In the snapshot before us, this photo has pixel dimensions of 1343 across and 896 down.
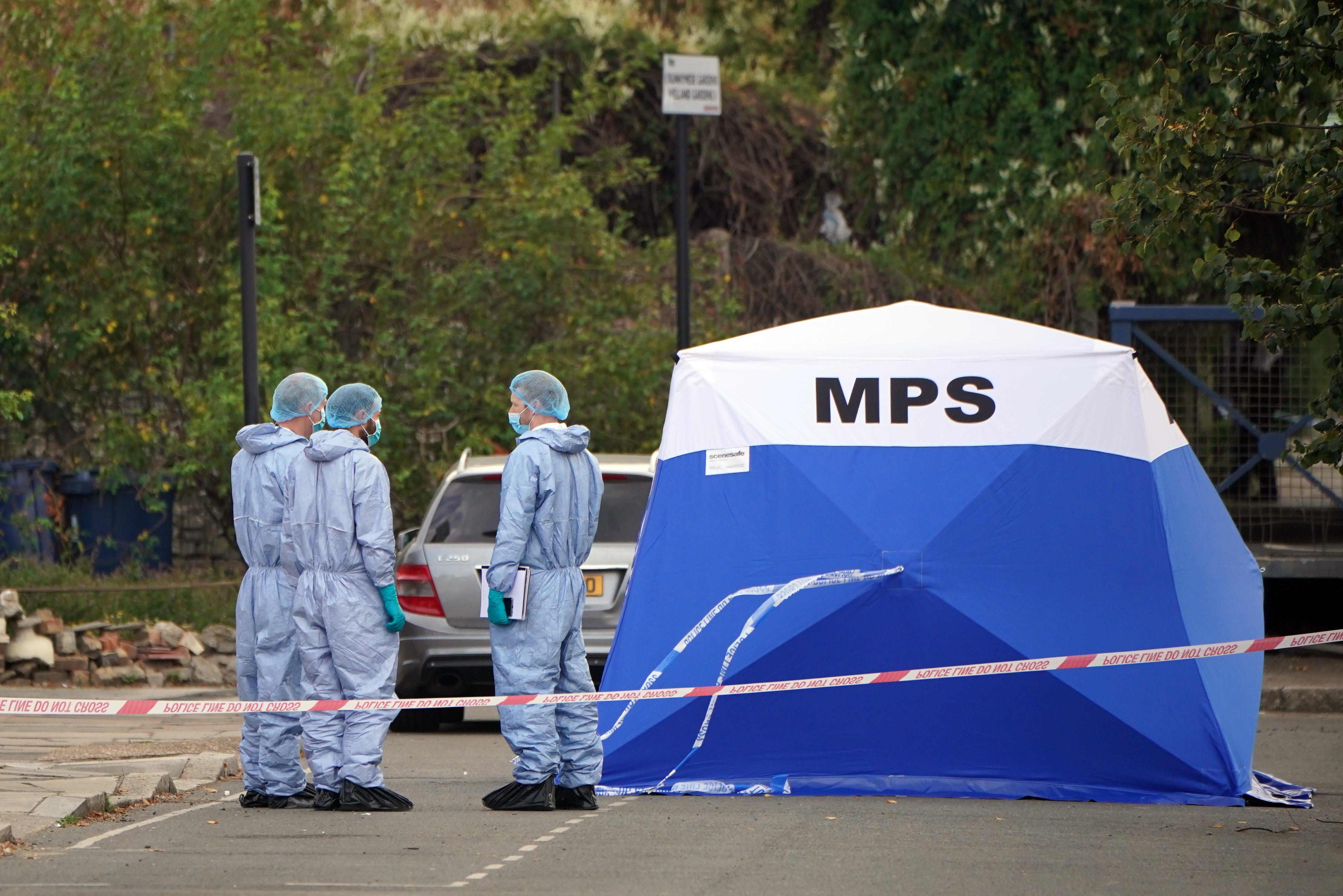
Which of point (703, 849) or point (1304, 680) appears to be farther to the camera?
point (1304, 680)

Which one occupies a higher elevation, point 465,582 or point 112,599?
point 465,582

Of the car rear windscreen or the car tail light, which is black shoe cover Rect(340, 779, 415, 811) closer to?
the car tail light

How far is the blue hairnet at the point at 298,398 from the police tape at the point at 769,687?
133cm

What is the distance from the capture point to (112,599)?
14.2m

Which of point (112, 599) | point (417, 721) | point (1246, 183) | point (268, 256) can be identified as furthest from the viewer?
point (268, 256)

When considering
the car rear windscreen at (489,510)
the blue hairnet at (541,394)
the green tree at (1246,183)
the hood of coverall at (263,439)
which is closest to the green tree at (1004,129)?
the car rear windscreen at (489,510)

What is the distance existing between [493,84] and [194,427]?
5012 mm

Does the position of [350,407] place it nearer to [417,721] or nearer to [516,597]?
[516,597]

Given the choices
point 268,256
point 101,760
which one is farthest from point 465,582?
point 268,256

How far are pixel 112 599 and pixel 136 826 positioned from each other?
22.5 feet

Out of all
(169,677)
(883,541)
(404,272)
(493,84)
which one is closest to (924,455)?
(883,541)

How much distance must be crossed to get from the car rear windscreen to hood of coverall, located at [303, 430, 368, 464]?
2.75m

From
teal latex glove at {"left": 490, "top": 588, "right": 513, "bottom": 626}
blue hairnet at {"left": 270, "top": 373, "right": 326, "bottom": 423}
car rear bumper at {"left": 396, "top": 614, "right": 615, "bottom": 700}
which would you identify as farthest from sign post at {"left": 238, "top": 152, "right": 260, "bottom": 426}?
teal latex glove at {"left": 490, "top": 588, "right": 513, "bottom": 626}

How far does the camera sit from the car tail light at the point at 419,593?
35.6 ft
